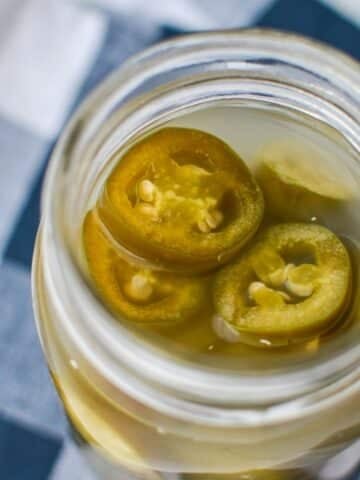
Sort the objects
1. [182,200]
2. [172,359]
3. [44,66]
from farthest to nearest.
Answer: [44,66] → [182,200] → [172,359]

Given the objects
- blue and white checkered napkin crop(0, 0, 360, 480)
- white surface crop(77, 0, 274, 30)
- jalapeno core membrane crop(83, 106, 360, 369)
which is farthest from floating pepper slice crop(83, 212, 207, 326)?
white surface crop(77, 0, 274, 30)

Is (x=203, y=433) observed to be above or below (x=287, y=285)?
below

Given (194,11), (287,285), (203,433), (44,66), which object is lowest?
(203,433)

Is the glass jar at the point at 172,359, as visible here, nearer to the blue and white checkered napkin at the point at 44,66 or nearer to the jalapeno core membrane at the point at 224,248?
the jalapeno core membrane at the point at 224,248

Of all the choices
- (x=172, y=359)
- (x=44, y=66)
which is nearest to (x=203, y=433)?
(x=172, y=359)

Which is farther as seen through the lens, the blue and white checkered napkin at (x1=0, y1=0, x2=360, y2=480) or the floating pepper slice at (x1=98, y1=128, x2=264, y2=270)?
the blue and white checkered napkin at (x1=0, y1=0, x2=360, y2=480)

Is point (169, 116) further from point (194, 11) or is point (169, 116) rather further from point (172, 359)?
point (194, 11)

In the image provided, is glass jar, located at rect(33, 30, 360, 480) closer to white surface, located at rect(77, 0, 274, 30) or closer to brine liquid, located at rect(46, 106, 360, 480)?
brine liquid, located at rect(46, 106, 360, 480)
